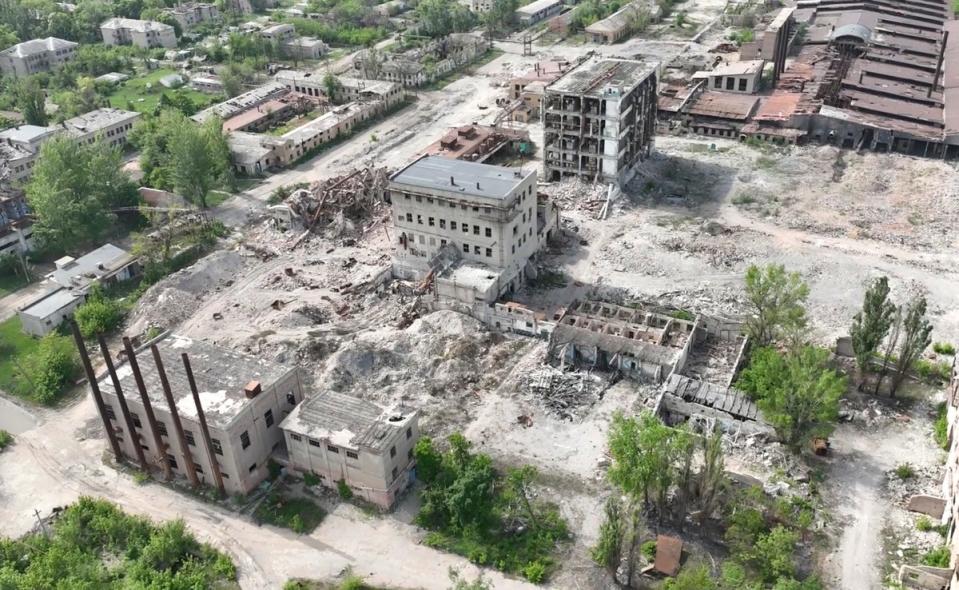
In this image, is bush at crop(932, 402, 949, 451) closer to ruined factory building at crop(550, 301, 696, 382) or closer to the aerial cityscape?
the aerial cityscape

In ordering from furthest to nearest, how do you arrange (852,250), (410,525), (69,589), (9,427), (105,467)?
1. (852,250)
2. (9,427)
3. (105,467)
4. (410,525)
5. (69,589)

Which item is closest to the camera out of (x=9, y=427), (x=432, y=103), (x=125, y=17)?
(x=9, y=427)

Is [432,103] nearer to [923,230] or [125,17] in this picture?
[923,230]

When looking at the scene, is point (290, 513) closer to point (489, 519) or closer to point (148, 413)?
point (148, 413)

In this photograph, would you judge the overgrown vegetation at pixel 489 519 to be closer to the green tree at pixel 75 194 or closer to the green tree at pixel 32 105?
the green tree at pixel 75 194

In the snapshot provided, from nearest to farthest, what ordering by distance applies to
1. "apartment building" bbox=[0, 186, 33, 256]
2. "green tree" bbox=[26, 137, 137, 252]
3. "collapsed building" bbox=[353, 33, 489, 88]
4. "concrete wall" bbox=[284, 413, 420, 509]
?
"concrete wall" bbox=[284, 413, 420, 509], "green tree" bbox=[26, 137, 137, 252], "apartment building" bbox=[0, 186, 33, 256], "collapsed building" bbox=[353, 33, 489, 88]

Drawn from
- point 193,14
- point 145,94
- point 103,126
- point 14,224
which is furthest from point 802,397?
point 193,14

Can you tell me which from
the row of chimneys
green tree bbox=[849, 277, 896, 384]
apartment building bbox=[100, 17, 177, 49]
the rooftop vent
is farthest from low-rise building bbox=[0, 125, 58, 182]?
green tree bbox=[849, 277, 896, 384]

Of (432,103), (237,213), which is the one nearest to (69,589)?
(237,213)
